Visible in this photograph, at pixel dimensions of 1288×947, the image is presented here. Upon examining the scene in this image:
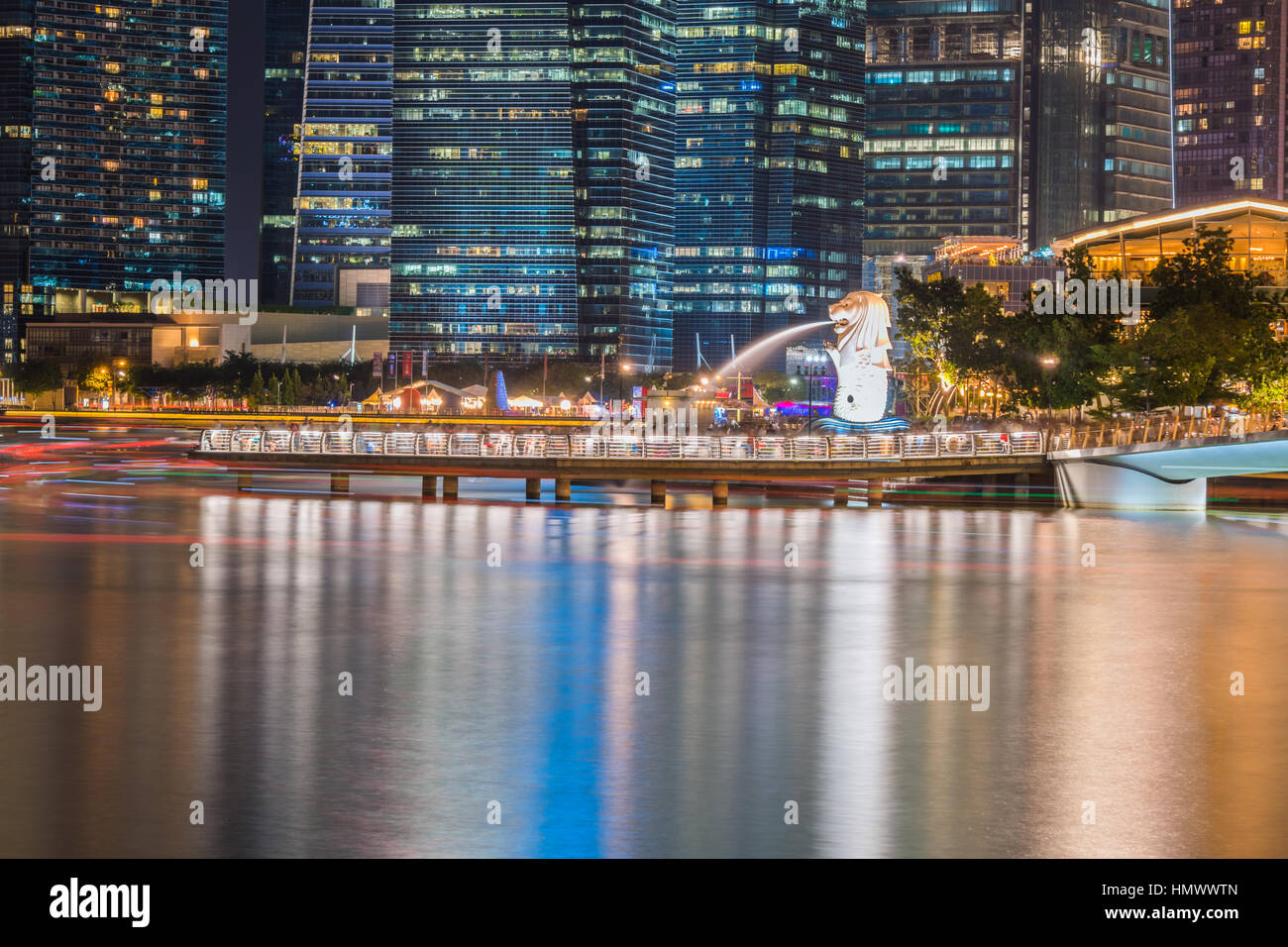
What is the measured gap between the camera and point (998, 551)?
174ft

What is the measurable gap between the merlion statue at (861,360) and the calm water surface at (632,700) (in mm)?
28576

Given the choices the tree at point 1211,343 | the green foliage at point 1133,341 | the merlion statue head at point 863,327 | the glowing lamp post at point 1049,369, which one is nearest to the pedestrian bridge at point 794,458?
the merlion statue head at point 863,327

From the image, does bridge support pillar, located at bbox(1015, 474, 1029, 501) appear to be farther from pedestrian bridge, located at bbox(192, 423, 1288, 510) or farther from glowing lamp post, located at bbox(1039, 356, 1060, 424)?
glowing lamp post, located at bbox(1039, 356, 1060, 424)

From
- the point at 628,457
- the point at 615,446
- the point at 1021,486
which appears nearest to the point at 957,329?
the point at 1021,486

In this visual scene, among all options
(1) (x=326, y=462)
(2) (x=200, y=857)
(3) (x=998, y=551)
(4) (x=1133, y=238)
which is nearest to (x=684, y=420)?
(4) (x=1133, y=238)

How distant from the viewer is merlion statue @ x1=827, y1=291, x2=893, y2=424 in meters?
82.4

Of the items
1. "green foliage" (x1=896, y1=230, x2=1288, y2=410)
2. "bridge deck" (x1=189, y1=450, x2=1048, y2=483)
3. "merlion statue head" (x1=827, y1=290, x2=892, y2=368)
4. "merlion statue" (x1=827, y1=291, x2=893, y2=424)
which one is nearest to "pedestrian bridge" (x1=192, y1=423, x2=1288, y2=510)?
"bridge deck" (x1=189, y1=450, x2=1048, y2=483)

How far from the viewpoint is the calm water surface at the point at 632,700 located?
18.8 m

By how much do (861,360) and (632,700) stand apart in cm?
5862

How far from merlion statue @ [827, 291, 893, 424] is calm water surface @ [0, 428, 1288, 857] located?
28.6m

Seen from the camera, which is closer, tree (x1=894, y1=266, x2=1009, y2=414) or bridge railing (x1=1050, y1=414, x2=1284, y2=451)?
bridge railing (x1=1050, y1=414, x2=1284, y2=451)

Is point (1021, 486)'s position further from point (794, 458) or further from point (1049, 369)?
point (1049, 369)
